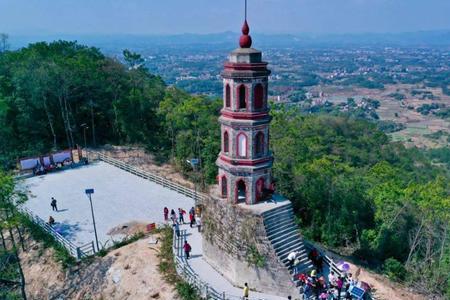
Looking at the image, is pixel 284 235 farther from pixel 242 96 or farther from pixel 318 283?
pixel 242 96

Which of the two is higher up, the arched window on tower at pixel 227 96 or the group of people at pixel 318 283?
the arched window on tower at pixel 227 96

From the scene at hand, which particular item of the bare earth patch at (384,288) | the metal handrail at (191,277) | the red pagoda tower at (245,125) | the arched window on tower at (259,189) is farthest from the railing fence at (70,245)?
the bare earth patch at (384,288)

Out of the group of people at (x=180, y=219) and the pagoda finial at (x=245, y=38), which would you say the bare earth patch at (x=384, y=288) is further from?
the pagoda finial at (x=245, y=38)

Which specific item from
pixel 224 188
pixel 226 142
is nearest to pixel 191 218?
pixel 224 188

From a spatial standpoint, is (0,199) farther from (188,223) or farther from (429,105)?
(429,105)

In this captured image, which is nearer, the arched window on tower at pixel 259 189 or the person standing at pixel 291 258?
the person standing at pixel 291 258

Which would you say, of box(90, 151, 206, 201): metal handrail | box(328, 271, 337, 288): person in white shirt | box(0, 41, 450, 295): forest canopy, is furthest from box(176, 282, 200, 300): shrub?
box(0, 41, 450, 295): forest canopy

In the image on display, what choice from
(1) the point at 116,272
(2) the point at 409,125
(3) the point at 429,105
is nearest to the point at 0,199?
(1) the point at 116,272
